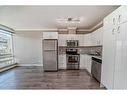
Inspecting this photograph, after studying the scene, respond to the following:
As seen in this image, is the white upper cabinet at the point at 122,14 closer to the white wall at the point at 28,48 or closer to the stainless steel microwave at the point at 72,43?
the stainless steel microwave at the point at 72,43

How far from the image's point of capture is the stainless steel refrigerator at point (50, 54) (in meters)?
5.20

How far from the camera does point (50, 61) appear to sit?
5227mm

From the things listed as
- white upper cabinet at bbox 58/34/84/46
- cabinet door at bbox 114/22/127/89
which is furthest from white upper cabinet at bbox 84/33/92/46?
cabinet door at bbox 114/22/127/89

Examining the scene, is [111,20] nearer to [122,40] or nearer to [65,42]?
[122,40]

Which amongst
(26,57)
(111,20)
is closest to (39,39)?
(26,57)

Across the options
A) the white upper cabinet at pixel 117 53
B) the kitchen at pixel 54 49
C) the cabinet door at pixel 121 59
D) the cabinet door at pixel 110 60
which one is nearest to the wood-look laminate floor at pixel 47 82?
the kitchen at pixel 54 49

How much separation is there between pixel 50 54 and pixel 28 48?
1931 mm

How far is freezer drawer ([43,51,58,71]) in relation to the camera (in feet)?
17.1

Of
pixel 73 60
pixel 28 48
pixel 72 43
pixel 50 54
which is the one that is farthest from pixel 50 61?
pixel 28 48

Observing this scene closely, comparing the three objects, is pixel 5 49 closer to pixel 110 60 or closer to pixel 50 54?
pixel 50 54

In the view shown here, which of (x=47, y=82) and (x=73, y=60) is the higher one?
(x=73, y=60)

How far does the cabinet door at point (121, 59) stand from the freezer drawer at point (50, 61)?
3304mm

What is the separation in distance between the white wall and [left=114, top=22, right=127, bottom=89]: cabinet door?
15.9 ft
